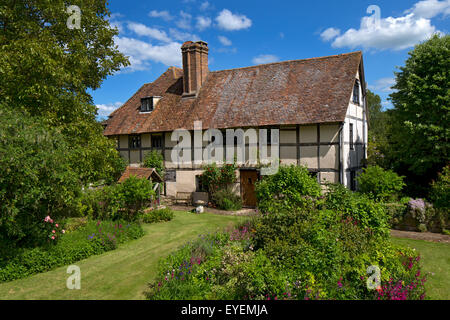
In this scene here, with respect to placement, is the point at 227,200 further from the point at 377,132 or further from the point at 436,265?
the point at 377,132

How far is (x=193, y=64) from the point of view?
833 inches

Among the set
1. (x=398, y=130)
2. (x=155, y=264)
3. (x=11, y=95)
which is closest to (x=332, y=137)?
(x=398, y=130)

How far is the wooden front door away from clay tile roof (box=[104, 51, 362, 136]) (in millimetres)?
2852

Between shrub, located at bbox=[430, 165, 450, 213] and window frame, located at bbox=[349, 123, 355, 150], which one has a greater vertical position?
window frame, located at bbox=[349, 123, 355, 150]

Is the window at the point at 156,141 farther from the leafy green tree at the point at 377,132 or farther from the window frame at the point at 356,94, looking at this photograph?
the leafy green tree at the point at 377,132

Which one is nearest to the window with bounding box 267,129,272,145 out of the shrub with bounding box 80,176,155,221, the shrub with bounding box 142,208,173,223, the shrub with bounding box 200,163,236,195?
the shrub with bounding box 200,163,236,195

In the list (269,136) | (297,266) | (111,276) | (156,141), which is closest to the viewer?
(297,266)

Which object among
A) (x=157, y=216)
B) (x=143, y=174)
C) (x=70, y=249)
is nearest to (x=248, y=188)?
(x=157, y=216)

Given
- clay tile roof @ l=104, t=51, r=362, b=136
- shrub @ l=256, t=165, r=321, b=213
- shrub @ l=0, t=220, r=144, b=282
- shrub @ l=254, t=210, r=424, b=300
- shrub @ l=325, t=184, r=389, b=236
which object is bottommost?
shrub @ l=0, t=220, r=144, b=282

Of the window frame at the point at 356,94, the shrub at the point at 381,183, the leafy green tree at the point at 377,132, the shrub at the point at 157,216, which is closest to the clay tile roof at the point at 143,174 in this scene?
the shrub at the point at 157,216

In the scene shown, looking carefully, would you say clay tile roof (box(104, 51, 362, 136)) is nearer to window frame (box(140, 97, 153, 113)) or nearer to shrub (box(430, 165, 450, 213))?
window frame (box(140, 97, 153, 113))

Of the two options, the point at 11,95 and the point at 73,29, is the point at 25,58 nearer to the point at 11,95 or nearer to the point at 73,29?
the point at 11,95

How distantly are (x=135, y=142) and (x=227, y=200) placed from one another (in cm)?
805

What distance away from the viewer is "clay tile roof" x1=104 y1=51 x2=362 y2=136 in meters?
16.8
